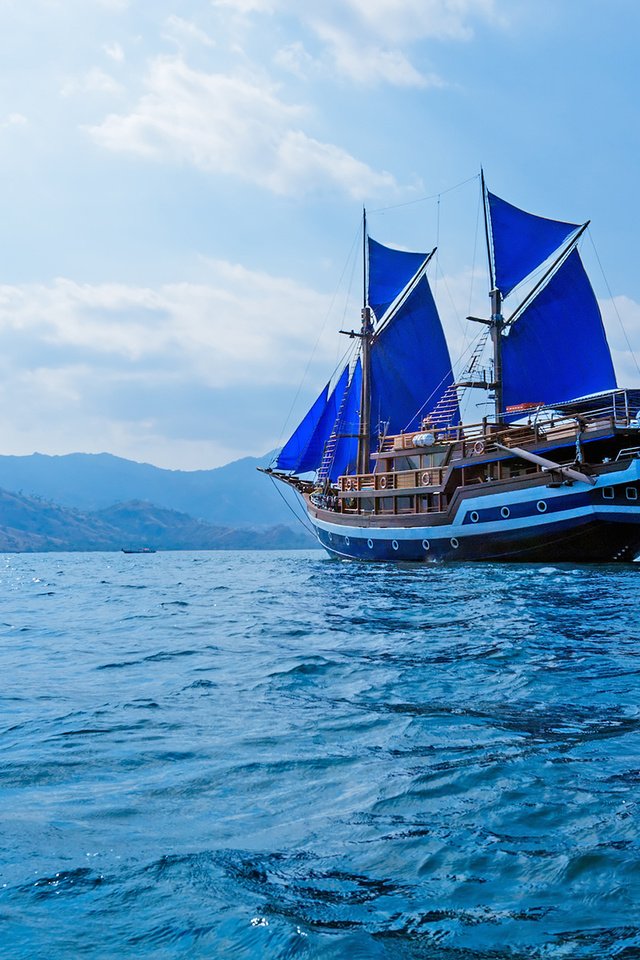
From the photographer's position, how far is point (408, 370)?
5519 centimetres

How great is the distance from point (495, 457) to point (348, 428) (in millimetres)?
20733

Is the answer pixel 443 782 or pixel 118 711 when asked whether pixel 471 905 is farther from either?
pixel 118 711

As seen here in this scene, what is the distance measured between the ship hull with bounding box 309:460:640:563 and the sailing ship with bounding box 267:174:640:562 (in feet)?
0.20

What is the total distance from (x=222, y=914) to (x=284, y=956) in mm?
445

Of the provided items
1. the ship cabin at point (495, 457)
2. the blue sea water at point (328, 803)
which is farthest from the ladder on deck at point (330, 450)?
the blue sea water at point (328, 803)

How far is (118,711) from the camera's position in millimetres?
8438

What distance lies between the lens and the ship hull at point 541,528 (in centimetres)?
3216

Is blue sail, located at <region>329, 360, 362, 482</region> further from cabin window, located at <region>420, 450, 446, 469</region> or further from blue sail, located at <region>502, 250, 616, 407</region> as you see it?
cabin window, located at <region>420, 450, 446, 469</region>

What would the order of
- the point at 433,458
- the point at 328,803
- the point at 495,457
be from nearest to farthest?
1. the point at 328,803
2. the point at 495,457
3. the point at 433,458

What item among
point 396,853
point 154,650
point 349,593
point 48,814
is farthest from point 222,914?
point 349,593

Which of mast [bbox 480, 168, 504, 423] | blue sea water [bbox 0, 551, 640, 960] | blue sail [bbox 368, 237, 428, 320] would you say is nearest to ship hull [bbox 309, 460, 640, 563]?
mast [bbox 480, 168, 504, 423]

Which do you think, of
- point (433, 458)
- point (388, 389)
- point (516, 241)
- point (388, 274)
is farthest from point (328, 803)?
point (388, 274)

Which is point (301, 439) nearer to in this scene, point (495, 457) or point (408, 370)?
point (408, 370)

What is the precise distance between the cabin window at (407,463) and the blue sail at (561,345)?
8132 mm
